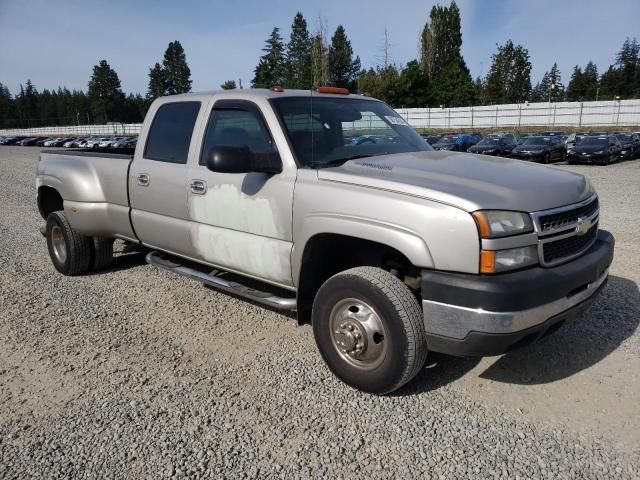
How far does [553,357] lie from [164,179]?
3.46m

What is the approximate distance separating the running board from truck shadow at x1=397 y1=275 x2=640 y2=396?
40.7 inches

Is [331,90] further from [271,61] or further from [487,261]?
[271,61]

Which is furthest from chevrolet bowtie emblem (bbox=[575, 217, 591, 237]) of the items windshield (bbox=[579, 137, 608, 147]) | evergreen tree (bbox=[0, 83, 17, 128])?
evergreen tree (bbox=[0, 83, 17, 128])

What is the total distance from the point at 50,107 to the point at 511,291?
534 feet

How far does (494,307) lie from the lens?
263 cm

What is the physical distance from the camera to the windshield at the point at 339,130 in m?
3.65

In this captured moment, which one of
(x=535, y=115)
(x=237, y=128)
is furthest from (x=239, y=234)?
(x=535, y=115)

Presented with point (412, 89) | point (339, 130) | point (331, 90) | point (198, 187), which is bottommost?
point (198, 187)

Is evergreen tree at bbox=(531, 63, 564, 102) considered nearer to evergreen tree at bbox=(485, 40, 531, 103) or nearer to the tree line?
the tree line

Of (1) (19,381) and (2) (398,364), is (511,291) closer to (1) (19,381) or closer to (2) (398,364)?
(2) (398,364)

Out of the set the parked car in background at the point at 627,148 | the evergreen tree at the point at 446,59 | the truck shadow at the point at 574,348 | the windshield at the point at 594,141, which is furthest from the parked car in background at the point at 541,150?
the evergreen tree at the point at 446,59

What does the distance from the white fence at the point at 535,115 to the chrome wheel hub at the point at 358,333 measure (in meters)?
56.9

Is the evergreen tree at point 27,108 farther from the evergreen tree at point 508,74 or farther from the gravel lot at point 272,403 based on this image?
the gravel lot at point 272,403

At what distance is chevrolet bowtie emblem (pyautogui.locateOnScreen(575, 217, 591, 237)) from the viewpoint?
10.1 feet
